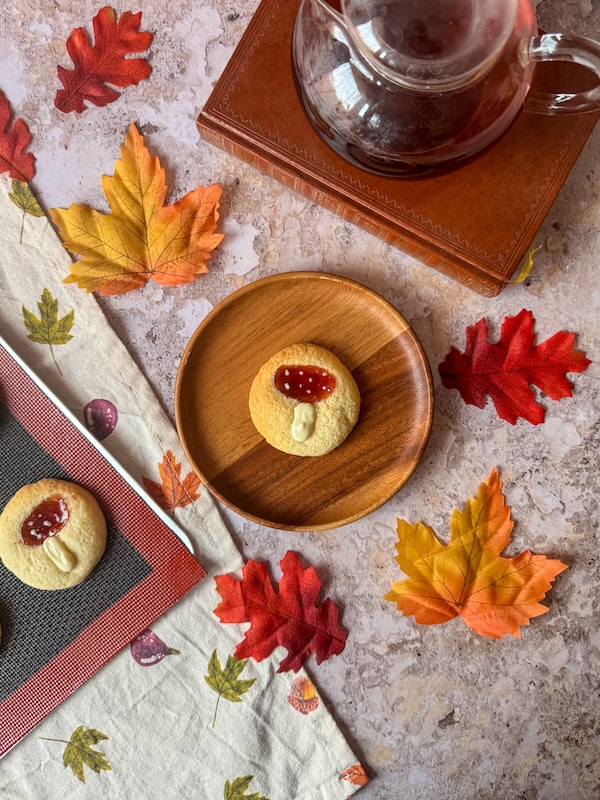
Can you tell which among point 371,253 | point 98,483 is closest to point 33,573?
point 98,483

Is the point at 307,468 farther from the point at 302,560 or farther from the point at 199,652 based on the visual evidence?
the point at 199,652

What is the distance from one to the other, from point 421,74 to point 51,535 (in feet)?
1.88

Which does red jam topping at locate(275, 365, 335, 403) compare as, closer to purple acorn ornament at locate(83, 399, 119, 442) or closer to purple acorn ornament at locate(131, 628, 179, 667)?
purple acorn ornament at locate(83, 399, 119, 442)

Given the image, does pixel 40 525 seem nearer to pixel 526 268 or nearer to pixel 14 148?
pixel 14 148

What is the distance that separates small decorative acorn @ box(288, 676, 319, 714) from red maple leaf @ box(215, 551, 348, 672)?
18mm

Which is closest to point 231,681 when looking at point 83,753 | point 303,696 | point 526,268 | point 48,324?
point 303,696

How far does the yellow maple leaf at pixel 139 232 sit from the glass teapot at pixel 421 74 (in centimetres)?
18

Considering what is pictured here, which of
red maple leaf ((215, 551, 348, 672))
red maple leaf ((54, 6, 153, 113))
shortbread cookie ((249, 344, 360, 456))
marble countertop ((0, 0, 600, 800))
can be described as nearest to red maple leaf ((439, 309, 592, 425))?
marble countertop ((0, 0, 600, 800))

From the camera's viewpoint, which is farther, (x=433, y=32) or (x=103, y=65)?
(x=103, y=65)

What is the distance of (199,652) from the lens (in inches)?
29.8

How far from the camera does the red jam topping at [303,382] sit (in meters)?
0.70

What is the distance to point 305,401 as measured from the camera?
2.30 ft

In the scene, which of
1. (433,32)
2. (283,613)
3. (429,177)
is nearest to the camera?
(433,32)

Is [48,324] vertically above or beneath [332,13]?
beneath
